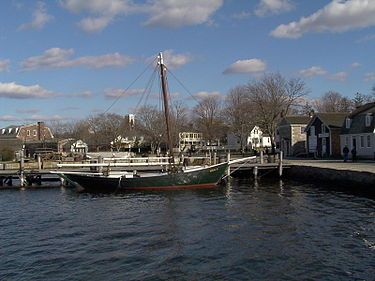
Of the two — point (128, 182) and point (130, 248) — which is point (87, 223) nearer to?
point (130, 248)

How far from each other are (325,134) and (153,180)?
92.9 ft

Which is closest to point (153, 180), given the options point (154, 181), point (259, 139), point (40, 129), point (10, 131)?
point (154, 181)

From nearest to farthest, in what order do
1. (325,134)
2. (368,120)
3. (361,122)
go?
1. (368,120)
2. (361,122)
3. (325,134)

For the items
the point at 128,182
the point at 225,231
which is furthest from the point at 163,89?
the point at 225,231

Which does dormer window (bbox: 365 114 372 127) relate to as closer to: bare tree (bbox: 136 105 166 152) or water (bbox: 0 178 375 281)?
water (bbox: 0 178 375 281)

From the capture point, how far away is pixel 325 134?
5425cm

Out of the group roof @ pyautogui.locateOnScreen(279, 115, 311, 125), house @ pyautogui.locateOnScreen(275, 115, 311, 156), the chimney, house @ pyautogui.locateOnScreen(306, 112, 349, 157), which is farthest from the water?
the chimney

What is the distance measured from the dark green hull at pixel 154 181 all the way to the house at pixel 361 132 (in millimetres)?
19087

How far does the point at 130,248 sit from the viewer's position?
15227mm

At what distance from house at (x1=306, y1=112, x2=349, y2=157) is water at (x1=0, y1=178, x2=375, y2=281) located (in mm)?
26697

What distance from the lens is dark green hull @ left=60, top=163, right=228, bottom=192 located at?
32938mm

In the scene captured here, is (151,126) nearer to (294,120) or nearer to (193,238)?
(294,120)

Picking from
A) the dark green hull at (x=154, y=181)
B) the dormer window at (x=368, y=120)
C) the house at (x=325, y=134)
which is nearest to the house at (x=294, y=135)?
the house at (x=325, y=134)

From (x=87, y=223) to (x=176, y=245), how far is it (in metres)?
6.23
